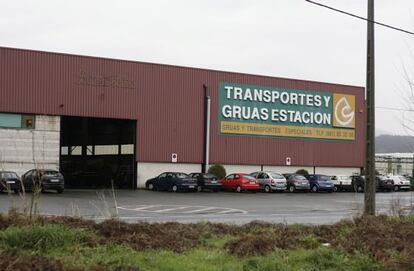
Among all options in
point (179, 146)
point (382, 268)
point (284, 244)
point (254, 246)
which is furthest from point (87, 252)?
point (179, 146)

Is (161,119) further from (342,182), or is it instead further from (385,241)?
(385,241)

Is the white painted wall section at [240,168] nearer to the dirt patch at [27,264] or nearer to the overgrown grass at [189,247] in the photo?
the overgrown grass at [189,247]

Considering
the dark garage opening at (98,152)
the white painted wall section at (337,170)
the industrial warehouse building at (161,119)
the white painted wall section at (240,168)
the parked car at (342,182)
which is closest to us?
the industrial warehouse building at (161,119)

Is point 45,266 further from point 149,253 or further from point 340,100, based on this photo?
point 340,100

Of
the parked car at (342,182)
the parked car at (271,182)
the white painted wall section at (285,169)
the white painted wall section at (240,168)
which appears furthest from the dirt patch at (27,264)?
the parked car at (342,182)

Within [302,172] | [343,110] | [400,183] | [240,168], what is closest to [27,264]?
[240,168]

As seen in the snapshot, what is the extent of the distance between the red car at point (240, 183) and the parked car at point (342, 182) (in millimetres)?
9100

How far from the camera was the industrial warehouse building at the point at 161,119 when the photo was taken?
4191 centimetres

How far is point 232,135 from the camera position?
49.5 metres

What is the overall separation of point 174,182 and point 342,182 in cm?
1560

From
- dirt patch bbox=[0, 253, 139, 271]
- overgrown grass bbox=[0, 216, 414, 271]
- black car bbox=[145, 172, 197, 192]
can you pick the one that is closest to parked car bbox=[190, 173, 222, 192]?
black car bbox=[145, 172, 197, 192]

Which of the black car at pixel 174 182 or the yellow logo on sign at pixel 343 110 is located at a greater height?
the yellow logo on sign at pixel 343 110

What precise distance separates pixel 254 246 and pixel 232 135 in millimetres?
40235

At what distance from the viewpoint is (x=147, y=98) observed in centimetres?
4647
